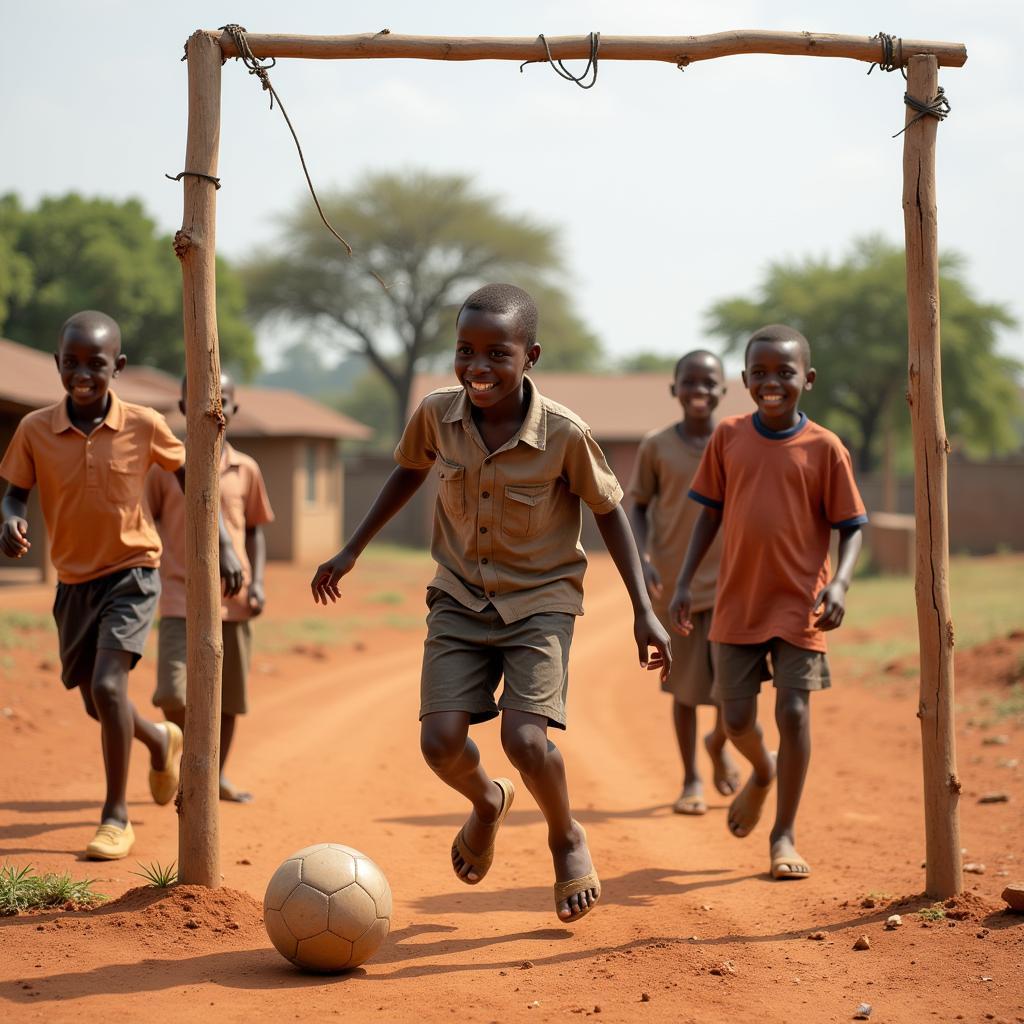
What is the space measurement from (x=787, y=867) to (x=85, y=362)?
365 centimetres

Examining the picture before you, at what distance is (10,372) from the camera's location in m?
19.3

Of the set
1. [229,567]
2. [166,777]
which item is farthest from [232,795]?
[229,567]

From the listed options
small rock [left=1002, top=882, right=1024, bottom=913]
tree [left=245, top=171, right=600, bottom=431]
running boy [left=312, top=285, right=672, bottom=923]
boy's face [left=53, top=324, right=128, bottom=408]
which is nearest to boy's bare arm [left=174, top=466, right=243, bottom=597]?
running boy [left=312, top=285, right=672, bottom=923]

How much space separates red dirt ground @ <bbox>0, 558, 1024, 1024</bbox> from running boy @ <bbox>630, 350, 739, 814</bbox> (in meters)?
0.32

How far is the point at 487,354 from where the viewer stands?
4.73 m

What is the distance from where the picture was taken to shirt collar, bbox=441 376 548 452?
15.8ft

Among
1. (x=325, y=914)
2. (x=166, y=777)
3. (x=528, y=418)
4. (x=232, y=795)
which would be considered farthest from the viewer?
(x=232, y=795)

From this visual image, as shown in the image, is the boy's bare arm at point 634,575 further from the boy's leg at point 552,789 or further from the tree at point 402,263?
the tree at point 402,263

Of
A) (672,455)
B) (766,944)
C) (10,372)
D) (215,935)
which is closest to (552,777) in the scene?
(766,944)

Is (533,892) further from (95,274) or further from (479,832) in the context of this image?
(95,274)

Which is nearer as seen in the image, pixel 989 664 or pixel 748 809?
pixel 748 809

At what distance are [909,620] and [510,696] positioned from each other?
13.0 metres

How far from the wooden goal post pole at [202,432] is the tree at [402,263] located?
45941 millimetres

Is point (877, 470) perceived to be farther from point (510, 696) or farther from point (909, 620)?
point (510, 696)
